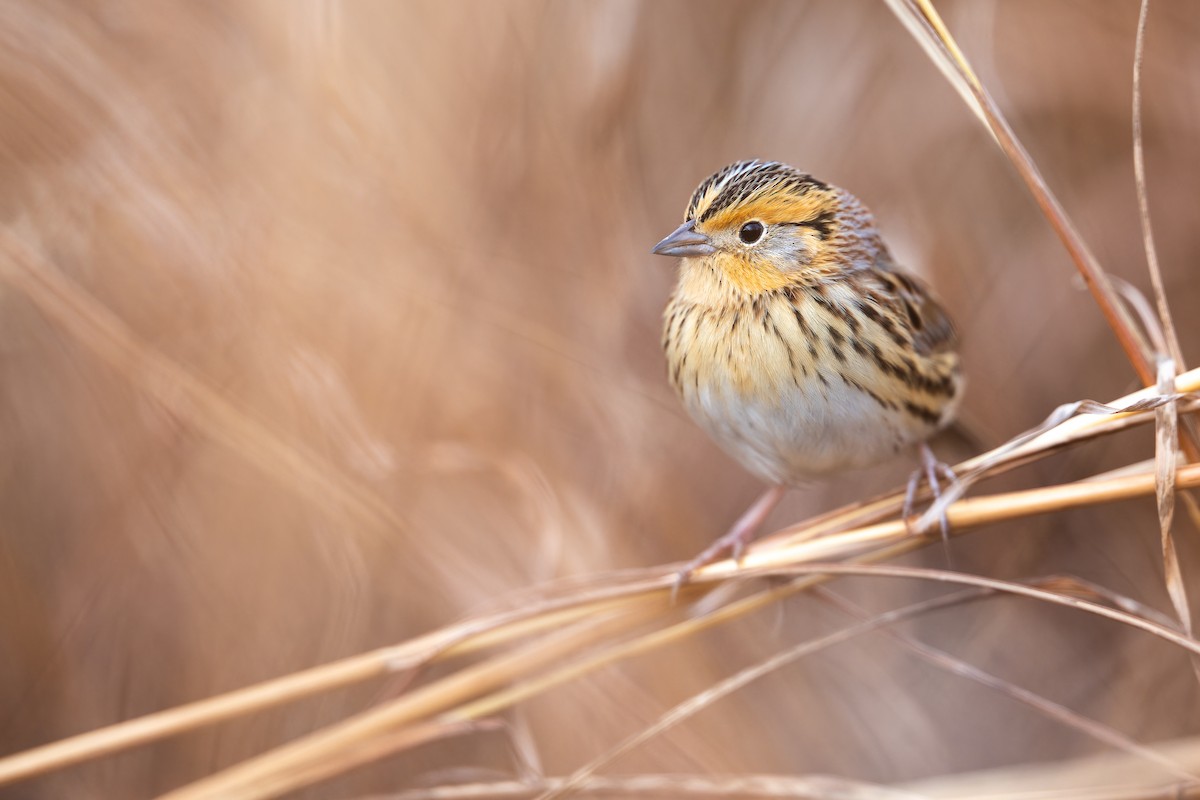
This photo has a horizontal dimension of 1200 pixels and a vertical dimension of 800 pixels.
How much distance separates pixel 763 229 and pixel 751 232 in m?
0.03

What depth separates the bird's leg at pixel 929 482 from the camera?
170 cm

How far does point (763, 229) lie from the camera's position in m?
2.06

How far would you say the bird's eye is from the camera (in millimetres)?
2048

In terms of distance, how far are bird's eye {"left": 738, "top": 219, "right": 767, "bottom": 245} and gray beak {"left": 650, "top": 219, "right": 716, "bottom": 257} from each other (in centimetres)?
7

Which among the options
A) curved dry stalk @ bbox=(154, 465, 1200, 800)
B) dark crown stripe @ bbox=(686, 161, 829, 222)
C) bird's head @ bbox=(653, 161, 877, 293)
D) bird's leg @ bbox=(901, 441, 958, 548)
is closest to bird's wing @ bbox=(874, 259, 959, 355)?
bird's head @ bbox=(653, 161, 877, 293)

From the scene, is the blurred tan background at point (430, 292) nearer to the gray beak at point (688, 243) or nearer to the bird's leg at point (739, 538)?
the bird's leg at point (739, 538)

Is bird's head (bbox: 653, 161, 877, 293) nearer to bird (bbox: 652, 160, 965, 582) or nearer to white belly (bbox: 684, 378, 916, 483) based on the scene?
bird (bbox: 652, 160, 965, 582)

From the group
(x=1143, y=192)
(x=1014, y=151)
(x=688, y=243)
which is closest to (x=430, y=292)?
(x=688, y=243)

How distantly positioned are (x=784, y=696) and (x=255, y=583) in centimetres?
182

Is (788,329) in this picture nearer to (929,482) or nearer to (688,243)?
(688,243)

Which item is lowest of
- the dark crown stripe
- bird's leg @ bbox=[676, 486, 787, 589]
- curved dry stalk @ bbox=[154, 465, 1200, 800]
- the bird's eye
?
curved dry stalk @ bbox=[154, 465, 1200, 800]

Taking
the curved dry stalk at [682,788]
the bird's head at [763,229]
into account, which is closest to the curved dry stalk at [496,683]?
the curved dry stalk at [682,788]

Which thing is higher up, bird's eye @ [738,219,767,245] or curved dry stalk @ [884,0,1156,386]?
bird's eye @ [738,219,767,245]

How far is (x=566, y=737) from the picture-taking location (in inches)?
118
